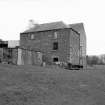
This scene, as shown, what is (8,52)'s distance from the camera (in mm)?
22531

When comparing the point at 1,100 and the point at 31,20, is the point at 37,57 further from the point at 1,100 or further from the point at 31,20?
the point at 31,20

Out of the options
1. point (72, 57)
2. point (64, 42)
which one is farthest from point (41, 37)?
point (72, 57)

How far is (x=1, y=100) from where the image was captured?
20.0 feet

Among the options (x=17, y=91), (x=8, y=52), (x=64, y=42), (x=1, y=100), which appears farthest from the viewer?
(x=64, y=42)

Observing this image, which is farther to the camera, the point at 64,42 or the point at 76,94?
the point at 64,42

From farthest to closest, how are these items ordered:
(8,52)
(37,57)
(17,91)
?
1. (37,57)
2. (8,52)
3. (17,91)

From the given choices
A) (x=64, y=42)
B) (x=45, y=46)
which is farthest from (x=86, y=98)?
(x=45, y=46)

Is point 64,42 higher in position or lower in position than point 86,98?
higher

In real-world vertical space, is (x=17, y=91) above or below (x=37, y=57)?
below

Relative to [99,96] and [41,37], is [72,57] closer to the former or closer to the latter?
[41,37]

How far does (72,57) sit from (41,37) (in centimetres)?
823

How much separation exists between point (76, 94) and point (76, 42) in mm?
27125

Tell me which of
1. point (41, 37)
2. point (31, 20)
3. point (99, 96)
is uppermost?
point (31, 20)

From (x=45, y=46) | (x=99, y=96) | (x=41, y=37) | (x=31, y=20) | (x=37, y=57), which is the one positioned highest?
(x=31, y=20)
